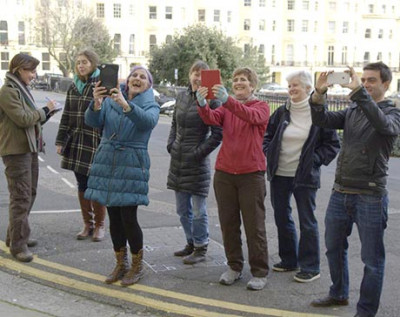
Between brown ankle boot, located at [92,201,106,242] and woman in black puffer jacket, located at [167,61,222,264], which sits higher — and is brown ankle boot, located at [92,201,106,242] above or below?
below

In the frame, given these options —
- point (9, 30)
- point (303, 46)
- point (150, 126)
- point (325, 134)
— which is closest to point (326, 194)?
point (325, 134)

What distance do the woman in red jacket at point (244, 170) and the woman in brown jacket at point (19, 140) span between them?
1882mm

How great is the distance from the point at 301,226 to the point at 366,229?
41.5 inches

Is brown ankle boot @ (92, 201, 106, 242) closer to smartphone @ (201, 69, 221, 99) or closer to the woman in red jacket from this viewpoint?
the woman in red jacket

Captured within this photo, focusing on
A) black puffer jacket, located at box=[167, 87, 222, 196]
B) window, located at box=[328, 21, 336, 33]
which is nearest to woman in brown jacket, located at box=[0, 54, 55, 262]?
black puffer jacket, located at box=[167, 87, 222, 196]

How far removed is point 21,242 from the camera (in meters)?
5.66

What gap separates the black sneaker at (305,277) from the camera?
5.13 metres

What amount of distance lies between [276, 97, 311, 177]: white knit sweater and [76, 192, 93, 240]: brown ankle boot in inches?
93.6

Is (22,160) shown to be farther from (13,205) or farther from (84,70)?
(84,70)

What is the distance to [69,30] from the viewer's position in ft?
166

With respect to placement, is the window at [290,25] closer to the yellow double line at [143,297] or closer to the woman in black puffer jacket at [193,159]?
the woman in black puffer jacket at [193,159]

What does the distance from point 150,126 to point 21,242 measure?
198 cm

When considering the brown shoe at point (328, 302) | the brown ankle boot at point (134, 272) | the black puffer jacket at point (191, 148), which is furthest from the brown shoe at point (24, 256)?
the brown shoe at point (328, 302)

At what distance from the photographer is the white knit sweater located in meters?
5.05
